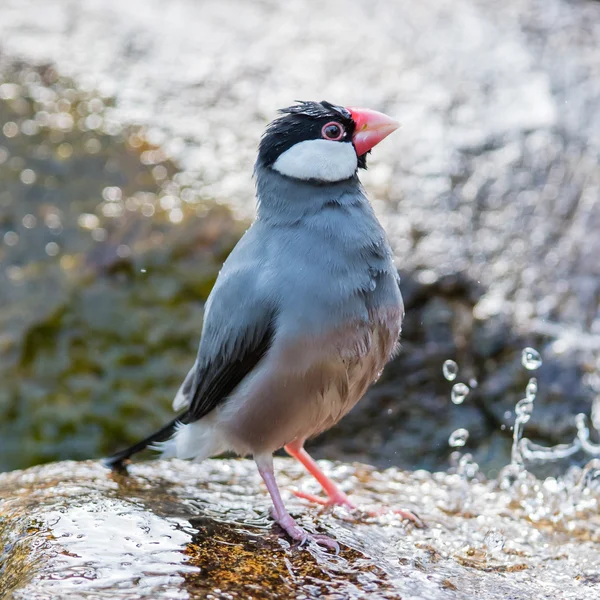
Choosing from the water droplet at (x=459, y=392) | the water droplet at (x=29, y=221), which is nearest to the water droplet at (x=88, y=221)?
the water droplet at (x=29, y=221)

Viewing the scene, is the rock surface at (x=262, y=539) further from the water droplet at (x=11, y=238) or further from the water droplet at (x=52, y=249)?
the water droplet at (x=11, y=238)

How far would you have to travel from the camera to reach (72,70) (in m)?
7.82

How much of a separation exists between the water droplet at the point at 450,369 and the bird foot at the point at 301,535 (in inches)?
86.7

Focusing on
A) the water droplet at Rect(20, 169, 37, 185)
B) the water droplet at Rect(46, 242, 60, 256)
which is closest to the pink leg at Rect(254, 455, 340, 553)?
the water droplet at Rect(46, 242, 60, 256)

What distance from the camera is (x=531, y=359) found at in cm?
562

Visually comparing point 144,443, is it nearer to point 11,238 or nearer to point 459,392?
point 459,392

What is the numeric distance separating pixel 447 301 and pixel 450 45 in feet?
11.9

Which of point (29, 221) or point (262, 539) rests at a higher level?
point (29, 221)

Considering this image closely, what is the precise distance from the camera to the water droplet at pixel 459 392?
221 inches

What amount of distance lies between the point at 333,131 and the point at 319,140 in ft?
0.29

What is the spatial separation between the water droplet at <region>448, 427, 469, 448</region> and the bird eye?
95.5 inches

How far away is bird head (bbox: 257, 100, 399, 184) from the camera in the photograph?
3812 millimetres

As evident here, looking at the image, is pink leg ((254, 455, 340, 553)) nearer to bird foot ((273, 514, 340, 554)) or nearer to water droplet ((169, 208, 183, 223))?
bird foot ((273, 514, 340, 554))

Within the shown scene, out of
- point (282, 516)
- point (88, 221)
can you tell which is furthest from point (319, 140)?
point (88, 221)
